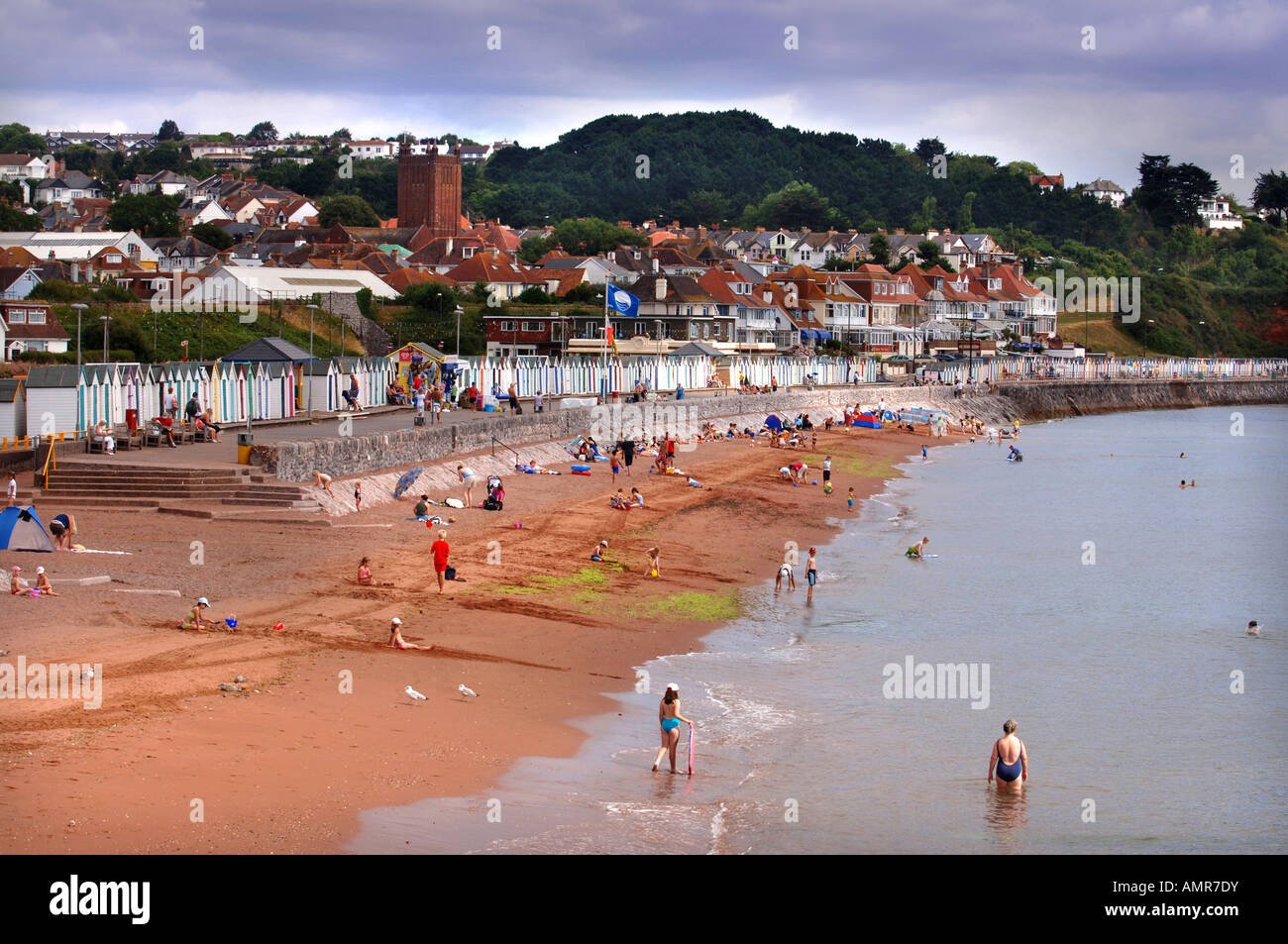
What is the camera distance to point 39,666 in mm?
13547

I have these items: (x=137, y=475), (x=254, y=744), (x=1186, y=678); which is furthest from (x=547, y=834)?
(x=137, y=475)

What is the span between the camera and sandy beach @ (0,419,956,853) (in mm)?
10961

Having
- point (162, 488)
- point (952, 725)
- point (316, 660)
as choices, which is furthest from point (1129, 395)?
point (316, 660)

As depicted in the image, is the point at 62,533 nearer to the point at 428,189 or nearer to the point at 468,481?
the point at 468,481

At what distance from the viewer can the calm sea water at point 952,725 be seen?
41.2 ft

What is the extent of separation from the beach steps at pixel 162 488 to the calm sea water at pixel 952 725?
9164mm

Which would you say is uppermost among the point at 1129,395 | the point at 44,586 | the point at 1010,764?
the point at 1129,395

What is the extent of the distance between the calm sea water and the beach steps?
916 cm

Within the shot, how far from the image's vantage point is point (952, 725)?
16.8 metres

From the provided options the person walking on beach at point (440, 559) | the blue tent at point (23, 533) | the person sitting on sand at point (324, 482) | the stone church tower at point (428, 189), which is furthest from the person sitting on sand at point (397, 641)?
the stone church tower at point (428, 189)

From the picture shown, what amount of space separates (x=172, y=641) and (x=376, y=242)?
111 metres

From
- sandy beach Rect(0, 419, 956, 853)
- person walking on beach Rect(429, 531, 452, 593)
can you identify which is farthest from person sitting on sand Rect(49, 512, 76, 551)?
person walking on beach Rect(429, 531, 452, 593)

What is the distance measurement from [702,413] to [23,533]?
36.4 m
